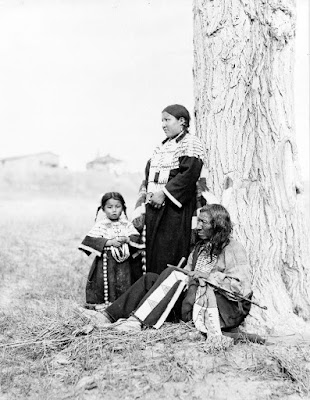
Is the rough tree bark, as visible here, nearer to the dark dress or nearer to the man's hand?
the dark dress

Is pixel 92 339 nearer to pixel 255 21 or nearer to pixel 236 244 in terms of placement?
pixel 236 244

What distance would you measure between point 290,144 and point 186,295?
1.85m

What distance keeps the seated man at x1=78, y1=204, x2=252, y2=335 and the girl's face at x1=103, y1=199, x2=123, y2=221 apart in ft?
3.41

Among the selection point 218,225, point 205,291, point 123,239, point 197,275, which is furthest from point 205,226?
point 123,239

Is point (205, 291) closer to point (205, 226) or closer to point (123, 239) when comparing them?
point (205, 226)

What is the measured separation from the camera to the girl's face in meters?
6.18

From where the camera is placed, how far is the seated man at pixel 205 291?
508 centimetres

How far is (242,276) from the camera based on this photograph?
5172 mm

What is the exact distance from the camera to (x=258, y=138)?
19.7 ft

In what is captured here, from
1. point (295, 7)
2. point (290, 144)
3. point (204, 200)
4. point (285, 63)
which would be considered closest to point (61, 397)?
point (204, 200)

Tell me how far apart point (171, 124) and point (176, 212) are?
817 mm

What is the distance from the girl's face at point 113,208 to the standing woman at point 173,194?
0.33 m

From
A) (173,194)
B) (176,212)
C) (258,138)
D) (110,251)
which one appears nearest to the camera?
(173,194)

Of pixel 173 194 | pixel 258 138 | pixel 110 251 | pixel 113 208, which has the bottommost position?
pixel 110 251
